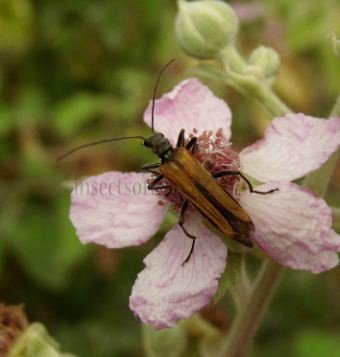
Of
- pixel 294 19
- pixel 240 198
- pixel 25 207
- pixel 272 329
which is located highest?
pixel 240 198

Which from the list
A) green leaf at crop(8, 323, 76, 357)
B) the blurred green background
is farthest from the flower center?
the blurred green background

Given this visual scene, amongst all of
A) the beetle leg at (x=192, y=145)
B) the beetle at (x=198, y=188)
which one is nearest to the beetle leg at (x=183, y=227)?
the beetle at (x=198, y=188)

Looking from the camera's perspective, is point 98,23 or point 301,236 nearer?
point 301,236

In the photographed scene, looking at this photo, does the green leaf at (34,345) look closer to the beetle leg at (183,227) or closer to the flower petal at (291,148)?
the beetle leg at (183,227)

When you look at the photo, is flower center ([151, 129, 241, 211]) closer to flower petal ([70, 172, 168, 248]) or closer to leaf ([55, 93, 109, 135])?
flower petal ([70, 172, 168, 248])

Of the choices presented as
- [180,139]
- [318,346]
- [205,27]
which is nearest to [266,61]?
[205,27]

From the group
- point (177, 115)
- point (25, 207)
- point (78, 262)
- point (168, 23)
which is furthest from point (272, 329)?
point (177, 115)

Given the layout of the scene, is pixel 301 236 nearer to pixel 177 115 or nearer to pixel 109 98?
pixel 177 115
